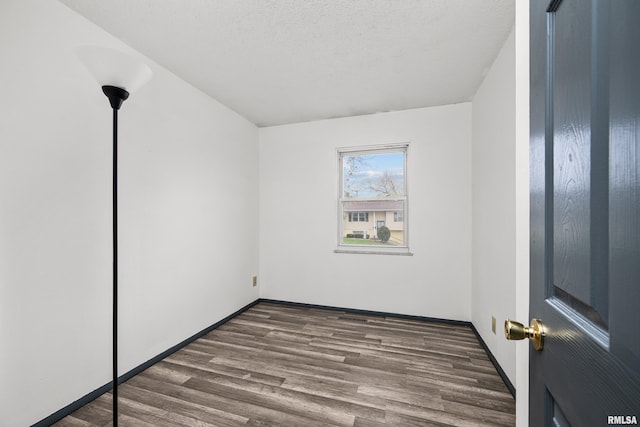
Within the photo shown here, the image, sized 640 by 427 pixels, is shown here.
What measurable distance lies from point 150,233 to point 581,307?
8.45 feet

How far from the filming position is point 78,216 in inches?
68.0

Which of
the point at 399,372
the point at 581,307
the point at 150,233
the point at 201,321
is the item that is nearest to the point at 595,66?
the point at 581,307

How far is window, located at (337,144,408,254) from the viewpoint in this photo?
333 centimetres

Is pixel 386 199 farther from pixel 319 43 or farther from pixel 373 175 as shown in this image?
pixel 319 43

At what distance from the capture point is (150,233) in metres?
2.23

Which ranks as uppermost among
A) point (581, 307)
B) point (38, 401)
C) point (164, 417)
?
point (581, 307)

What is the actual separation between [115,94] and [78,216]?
883 mm

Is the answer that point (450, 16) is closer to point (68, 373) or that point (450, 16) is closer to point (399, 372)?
point (399, 372)

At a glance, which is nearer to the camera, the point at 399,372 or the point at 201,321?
the point at 399,372

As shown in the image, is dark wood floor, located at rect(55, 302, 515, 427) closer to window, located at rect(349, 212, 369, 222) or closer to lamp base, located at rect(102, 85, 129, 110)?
window, located at rect(349, 212, 369, 222)

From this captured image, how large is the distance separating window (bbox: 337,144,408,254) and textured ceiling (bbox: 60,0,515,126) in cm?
73

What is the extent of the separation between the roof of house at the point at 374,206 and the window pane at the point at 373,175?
0.25 ft

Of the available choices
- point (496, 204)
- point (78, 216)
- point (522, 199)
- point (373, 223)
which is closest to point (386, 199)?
point (373, 223)

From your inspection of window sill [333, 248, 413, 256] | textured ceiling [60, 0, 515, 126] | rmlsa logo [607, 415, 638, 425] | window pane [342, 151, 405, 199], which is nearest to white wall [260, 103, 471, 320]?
window sill [333, 248, 413, 256]
